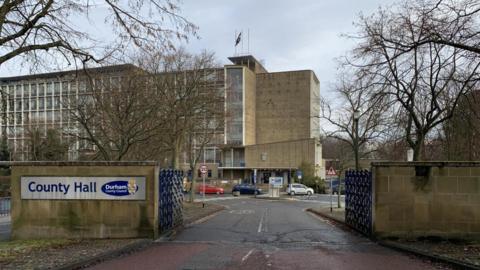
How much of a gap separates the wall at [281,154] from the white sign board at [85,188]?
84786mm

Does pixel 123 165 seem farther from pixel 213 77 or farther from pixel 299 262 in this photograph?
pixel 213 77

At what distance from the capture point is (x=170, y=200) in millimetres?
18016

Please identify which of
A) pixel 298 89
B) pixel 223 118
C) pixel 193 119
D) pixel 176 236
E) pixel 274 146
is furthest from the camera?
pixel 298 89

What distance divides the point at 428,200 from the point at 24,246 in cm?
1137

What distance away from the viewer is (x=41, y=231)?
15.5 metres

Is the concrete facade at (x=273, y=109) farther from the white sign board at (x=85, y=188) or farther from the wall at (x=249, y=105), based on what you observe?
the white sign board at (x=85, y=188)

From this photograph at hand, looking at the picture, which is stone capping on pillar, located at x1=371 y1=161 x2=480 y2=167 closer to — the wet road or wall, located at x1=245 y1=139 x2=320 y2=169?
the wet road

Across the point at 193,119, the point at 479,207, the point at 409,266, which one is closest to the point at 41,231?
the point at 409,266

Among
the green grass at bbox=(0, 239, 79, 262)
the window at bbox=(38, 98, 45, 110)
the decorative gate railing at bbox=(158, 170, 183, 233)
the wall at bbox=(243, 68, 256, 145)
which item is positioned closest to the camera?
the green grass at bbox=(0, 239, 79, 262)

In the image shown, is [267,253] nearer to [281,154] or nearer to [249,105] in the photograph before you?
→ [281,154]

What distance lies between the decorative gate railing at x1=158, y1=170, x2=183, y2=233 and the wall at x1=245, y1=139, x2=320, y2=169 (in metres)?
80.4

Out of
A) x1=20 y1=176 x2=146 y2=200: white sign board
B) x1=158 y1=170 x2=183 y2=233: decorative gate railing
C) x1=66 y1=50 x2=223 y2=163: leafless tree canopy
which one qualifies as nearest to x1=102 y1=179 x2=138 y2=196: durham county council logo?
x1=20 y1=176 x2=146 y2=200: white sign board

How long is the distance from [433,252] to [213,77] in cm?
2420

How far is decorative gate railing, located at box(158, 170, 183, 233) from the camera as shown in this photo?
54.4 ft
